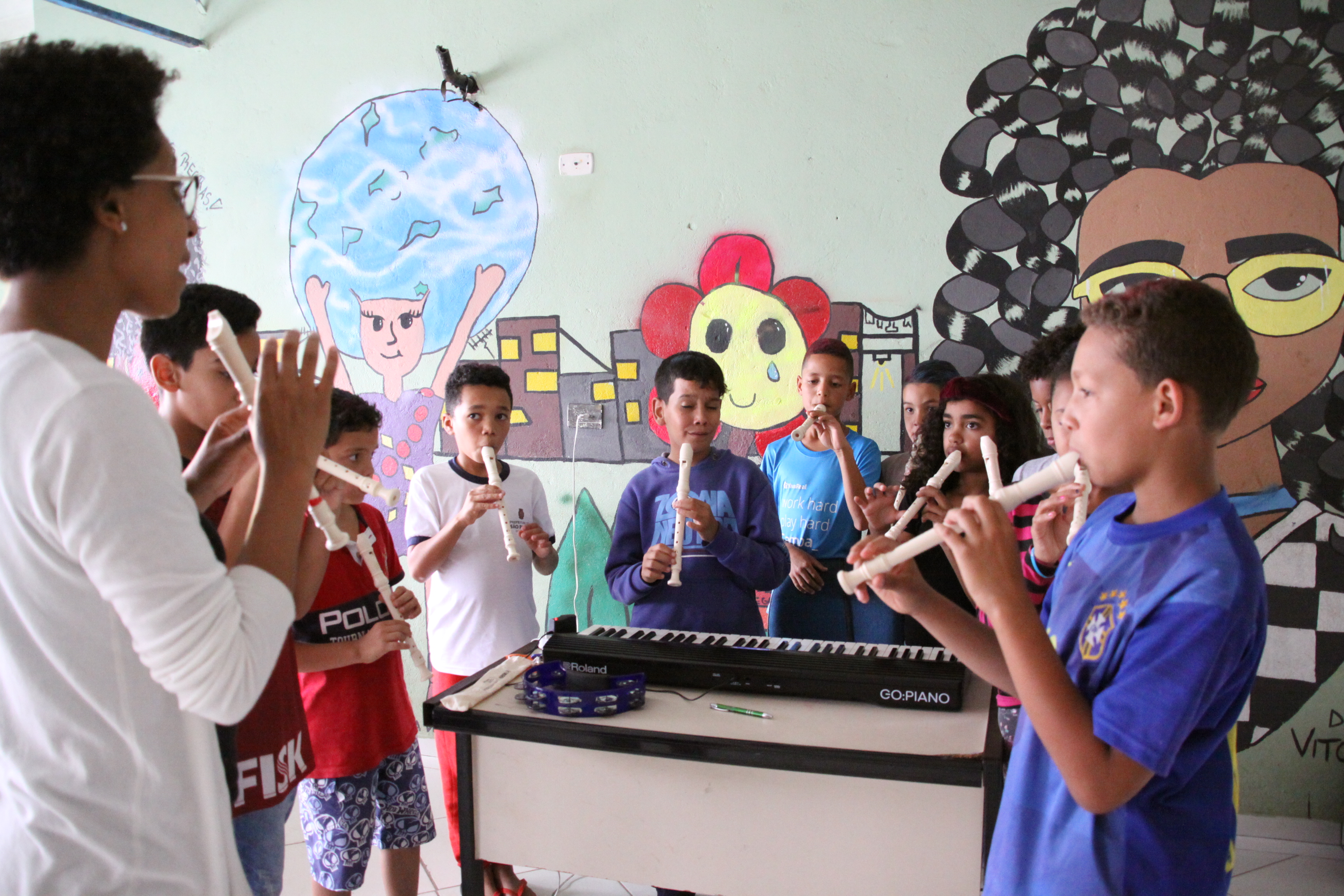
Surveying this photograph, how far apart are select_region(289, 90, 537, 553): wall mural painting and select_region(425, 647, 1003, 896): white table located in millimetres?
2183

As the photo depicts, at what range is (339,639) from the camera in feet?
6.84

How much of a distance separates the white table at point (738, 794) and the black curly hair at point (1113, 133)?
170cm

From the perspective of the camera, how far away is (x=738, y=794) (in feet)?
5.73

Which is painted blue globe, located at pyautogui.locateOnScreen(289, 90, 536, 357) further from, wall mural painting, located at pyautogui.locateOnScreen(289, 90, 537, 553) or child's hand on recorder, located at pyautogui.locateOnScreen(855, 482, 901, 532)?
child's hand on recorder, located at pyautogui.locateOnScreen(855, 482, 901, 532)

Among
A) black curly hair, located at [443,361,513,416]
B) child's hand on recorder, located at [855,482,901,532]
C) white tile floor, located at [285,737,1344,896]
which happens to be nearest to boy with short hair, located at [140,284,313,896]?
black curly hair, located at [443,361,513,416]

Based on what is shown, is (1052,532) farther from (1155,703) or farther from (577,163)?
(577,163)

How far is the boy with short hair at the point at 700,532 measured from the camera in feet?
8.02

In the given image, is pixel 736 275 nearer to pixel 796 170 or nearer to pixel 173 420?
pixel 796 170

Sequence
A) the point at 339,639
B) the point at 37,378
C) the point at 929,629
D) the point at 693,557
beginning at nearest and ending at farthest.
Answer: the point at 37,378
the point at 929,629
the point at 339,639
the point at 693,557

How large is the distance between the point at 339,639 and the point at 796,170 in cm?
236

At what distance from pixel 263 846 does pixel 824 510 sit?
1.93 meters

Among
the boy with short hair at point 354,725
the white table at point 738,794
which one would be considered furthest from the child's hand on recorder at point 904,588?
the boy with short hair at point 354,725

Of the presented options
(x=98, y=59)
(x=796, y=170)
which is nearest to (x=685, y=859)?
(x=98, y=59)

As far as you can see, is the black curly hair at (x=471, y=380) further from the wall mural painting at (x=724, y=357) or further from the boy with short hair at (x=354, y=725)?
the wall mural painting at (x=724, y=357)
